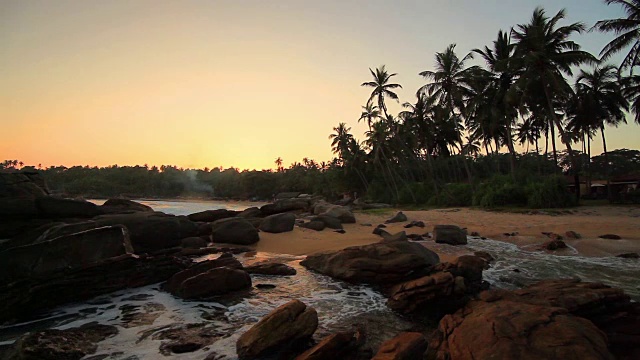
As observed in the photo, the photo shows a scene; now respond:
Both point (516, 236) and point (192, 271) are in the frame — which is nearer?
point (192, 271)

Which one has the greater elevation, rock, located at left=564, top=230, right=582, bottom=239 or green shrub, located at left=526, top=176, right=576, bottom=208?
green shrub, located at left=526, top=176, right=576, bottom=208

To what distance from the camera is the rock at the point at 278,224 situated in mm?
14609

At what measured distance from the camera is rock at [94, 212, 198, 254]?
32.8 ft

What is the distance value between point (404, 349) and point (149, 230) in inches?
354

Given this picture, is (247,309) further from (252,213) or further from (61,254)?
(252,213)

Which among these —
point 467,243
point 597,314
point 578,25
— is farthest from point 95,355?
point 578,25

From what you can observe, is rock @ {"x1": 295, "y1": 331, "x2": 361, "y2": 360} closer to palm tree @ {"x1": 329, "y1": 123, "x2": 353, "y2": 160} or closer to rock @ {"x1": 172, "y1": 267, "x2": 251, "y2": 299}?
rock @ {"x1": 172, "y1": 267, "x2": 251, "y2": 299}

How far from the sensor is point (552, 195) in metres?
22.7

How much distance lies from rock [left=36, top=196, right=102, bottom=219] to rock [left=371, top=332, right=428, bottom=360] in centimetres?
1023

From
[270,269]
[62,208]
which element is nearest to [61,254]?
[62,208]

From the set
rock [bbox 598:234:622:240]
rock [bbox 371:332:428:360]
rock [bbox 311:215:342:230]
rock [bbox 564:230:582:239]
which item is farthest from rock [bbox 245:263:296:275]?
rock [bbox 598:234:622:240]

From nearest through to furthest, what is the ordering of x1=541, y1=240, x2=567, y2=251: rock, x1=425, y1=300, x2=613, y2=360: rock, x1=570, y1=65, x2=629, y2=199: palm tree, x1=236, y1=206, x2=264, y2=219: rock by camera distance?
x1=425, y1=300, x2=613, y2=360: rock
x1=541, y1=240, x2=567, y2=251: rock
x1=236, y1=206, x2=264, y2=219: rock
x1=570, y1=65, x2=629, y2=199: palm tree

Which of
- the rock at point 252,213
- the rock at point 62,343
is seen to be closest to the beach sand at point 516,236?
the rock at point 252,213

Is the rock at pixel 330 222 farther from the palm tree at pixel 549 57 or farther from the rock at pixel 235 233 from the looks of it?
the palm tree at pixel 549 57
